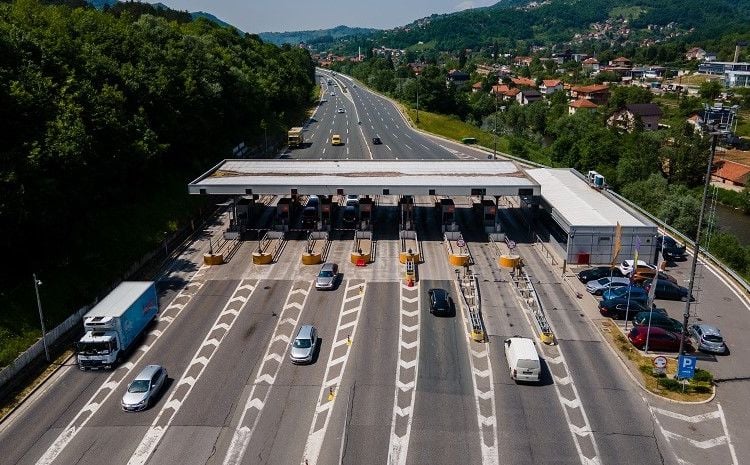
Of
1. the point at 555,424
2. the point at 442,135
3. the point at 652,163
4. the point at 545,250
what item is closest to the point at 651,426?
the point at 555,424

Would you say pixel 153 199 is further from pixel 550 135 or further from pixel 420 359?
pixel 550 135

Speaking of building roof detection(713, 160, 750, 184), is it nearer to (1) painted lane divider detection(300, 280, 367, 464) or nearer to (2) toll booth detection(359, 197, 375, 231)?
(2) toll booth detection(359, 197, 375, 231)

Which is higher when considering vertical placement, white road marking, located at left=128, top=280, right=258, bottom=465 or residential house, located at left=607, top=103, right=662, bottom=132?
residential house, located at left=607, top=103, right=662, bottom=132

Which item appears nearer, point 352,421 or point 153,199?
point 352,421

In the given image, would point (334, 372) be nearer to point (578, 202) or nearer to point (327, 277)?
point (327, 277)

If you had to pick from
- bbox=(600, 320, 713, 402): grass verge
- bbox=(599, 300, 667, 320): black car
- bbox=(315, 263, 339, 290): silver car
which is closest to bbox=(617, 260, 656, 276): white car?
bbox=(599, 300, 667, 320): black car

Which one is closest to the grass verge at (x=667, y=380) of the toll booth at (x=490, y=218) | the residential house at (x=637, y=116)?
the toll booth at (x=490, y=218)

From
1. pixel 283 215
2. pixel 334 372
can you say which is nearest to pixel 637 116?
pixel 283 215

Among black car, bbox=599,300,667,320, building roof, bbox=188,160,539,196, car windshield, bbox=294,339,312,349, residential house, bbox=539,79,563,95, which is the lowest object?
black car, bbox=599,300,667,320
